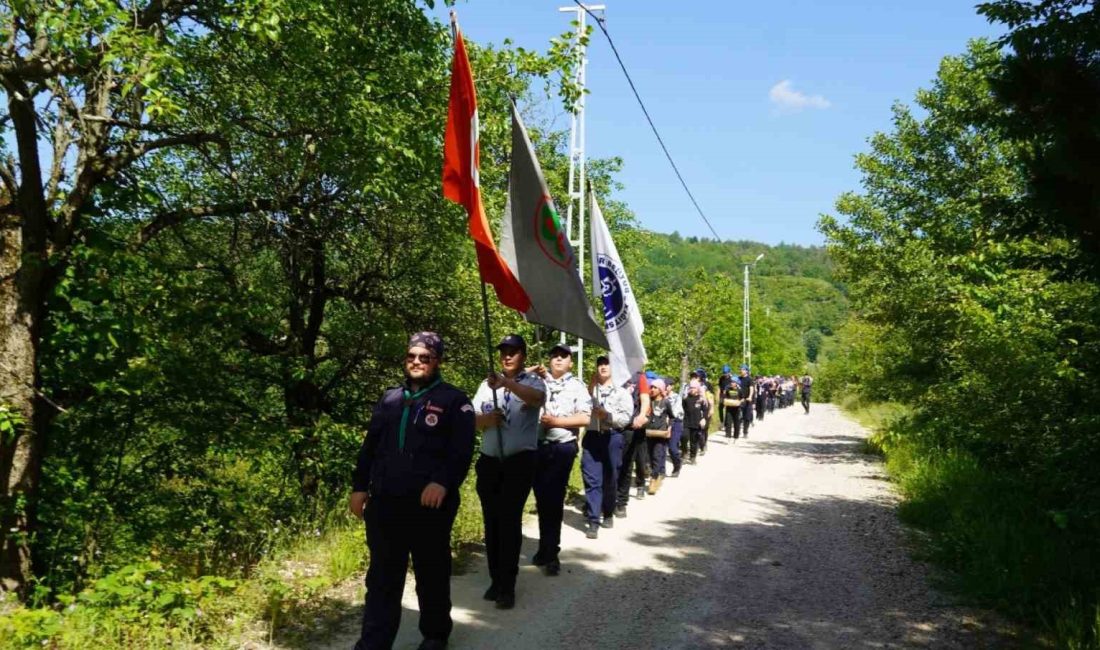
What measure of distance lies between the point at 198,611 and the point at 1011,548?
6.17 meters

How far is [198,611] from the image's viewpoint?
5.07m

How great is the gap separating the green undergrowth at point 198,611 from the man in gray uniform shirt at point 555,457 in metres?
1.54

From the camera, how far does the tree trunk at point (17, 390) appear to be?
661 cm

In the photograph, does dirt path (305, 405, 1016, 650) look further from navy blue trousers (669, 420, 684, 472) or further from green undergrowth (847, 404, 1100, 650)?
navy blue trousers (669, 420, 684, 472)

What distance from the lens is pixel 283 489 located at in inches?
388

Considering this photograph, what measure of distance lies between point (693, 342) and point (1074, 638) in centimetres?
4834

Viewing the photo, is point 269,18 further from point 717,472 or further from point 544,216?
→ point 717,472

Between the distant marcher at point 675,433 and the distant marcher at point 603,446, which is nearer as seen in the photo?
the distant marcher at point 603,446

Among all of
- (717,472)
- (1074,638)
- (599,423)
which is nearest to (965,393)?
(717,472)

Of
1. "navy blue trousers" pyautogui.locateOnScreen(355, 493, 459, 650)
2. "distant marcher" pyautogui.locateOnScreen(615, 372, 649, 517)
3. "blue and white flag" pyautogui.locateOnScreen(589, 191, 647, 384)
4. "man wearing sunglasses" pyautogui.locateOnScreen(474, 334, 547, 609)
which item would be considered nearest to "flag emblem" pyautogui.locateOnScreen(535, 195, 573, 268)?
"man wearing sunglasses" pyautogui.locateOnScreen(474, 334, 547, 609)

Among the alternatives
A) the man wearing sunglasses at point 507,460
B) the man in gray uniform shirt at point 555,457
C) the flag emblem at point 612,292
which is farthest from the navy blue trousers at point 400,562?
the flag emblem at point 612,292

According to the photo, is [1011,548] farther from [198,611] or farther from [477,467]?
[198,611]

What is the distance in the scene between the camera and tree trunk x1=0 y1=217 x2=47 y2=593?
6609mm

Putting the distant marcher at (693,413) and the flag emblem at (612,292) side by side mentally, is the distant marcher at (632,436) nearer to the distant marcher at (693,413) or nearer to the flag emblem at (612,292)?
the flag emblem at (612,292)
